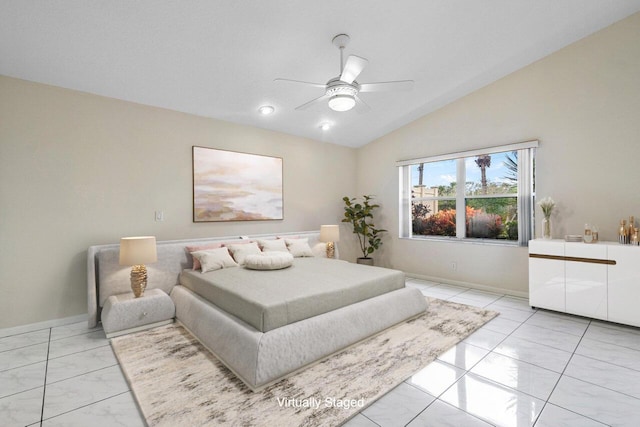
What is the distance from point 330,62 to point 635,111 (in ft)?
11.4

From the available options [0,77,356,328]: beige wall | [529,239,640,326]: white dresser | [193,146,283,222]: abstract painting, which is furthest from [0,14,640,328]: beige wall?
[529,239,640,326]: white dresser

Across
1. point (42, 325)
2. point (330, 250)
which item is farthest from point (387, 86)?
point (42, 325)

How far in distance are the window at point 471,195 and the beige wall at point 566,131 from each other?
175 mm

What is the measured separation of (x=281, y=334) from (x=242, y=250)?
6.31ft

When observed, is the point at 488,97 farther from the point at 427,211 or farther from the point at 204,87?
the point at 204,87

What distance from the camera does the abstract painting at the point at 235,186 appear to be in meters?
4.26

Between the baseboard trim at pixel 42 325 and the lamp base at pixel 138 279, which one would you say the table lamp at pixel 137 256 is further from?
the baseboard trim at pixel 42 325

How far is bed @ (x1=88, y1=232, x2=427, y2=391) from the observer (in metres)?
2.25

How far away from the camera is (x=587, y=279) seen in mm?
3324

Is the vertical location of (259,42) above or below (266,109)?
above

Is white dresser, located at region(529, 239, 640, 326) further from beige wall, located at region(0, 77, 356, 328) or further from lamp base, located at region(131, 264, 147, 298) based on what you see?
lamp base, located at region(131, 264, 147, 298)

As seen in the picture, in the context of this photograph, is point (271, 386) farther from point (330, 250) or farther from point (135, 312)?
point (330, 250)

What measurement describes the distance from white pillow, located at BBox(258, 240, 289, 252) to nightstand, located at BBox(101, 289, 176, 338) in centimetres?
140

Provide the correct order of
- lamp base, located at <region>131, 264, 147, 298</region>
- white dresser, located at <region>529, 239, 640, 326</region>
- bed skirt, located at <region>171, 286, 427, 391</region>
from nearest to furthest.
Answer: bed skirt, located at <region>171, 286, 427, 391</region>, white dresser, located at <region>529, 239, 640, 326</region>, lamp base, located at <region>131, 264, 147, 298</region>
